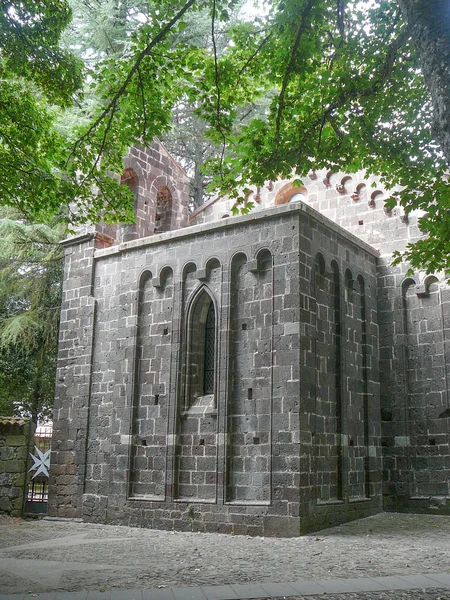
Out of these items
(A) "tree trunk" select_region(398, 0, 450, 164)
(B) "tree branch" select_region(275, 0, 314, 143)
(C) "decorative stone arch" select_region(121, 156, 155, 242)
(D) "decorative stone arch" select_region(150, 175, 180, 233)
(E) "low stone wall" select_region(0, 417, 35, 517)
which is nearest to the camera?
(A) "tree trunk" select_region(398, 0, 450, 164)

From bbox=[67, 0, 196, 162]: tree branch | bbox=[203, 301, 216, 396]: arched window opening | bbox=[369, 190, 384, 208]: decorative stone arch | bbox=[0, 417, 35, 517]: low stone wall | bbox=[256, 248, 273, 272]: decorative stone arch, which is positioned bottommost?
bbox=[0, 417, 35, 517]: low stone wall

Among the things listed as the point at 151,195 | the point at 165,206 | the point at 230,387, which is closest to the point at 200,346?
the point at 230,387

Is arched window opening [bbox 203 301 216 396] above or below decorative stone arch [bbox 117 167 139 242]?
below

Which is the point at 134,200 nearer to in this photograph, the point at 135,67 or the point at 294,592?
the point at 135,67

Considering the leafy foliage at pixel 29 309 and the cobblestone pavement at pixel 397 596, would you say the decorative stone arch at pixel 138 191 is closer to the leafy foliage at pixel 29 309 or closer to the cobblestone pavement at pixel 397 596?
the leafy foliage at pixel 29 309

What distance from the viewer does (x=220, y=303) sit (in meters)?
14.3

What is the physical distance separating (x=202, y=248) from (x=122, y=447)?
481cm

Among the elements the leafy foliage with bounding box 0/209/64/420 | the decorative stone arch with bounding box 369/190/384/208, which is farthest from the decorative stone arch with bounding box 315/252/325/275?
the leafy foliage with bounding box 0/209/64/420

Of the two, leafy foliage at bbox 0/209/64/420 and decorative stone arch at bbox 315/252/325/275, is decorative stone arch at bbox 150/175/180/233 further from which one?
decorative stone arch at bbox 315/252/325/275

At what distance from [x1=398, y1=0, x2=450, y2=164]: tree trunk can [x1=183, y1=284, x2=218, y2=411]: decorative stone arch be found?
302 inches

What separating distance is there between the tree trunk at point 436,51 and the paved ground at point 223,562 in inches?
202

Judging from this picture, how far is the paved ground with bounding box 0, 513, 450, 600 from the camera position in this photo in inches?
294

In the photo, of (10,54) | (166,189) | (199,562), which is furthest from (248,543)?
(166,189)

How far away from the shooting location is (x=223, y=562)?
9.53 m
